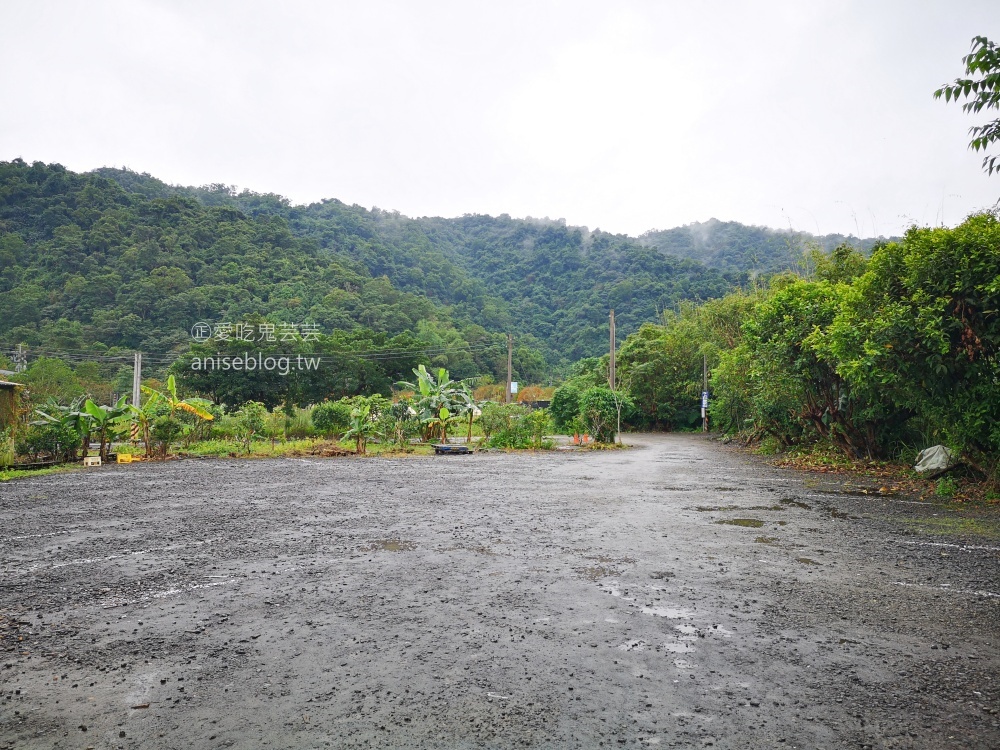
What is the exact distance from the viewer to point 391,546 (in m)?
5.74

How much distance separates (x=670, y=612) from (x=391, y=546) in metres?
2.83

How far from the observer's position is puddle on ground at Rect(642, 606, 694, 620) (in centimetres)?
372

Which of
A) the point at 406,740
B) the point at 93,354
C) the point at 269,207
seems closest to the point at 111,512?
the point at 406,740

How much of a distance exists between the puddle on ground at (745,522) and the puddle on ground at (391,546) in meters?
3.60

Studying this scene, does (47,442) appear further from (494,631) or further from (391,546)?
(494,631)

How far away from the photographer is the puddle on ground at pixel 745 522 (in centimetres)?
684

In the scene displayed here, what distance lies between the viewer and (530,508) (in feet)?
26.5

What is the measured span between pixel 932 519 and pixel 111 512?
32.8ft

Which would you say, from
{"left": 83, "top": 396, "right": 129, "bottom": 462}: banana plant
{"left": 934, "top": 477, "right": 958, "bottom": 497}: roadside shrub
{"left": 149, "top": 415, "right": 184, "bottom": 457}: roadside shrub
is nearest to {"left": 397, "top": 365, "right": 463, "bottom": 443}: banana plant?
{"left": 149, "top": 415, "right": 184, "bottom": 457}: roadside shrub

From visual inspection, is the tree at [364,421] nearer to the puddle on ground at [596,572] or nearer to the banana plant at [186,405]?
the banana plant at [186,405]

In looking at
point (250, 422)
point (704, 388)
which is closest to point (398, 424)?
point (250, 422)

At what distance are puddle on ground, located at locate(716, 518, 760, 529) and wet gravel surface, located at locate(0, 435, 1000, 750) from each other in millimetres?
66

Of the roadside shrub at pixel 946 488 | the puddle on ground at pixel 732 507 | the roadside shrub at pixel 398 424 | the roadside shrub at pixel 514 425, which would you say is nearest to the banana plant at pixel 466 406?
the roadside shrub at pixel 514 425

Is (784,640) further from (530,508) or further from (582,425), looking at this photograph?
(582,425)
